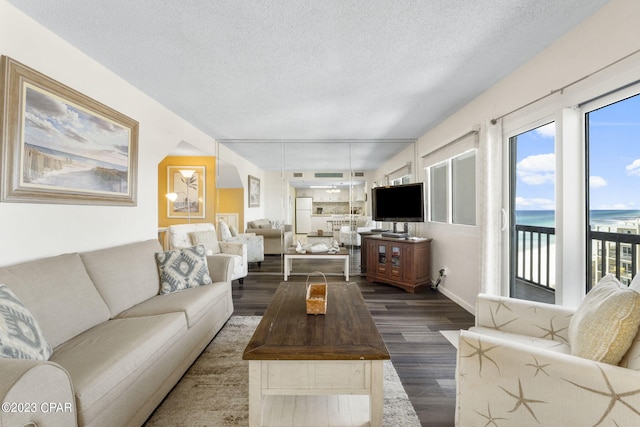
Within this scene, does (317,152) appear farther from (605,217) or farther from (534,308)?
(534,308)

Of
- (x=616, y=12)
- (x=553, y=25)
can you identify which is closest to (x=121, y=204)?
(x=553, y=25)

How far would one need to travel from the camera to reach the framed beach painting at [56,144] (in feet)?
5.56

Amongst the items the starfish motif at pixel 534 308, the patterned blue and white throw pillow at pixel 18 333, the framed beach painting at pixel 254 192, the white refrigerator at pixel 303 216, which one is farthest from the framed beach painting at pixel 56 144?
the white refrigerator at pixel 303 216

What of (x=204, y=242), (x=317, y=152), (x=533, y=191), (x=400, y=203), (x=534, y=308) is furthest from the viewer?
(x=317, y=152)

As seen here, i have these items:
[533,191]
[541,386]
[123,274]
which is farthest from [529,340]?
[123,274]

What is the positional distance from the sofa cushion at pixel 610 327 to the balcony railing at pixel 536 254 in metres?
1.77

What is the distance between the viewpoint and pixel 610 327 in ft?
3.43

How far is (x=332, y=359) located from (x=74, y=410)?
1.08 metres

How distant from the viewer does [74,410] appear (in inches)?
41.3

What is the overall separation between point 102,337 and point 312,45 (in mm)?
2441

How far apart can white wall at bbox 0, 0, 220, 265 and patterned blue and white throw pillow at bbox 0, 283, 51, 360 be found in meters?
0.73

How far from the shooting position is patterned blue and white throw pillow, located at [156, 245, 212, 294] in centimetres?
249

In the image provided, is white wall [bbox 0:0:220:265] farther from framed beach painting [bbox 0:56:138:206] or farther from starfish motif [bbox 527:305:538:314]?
starfish motif [bbox 527:305:538:314]

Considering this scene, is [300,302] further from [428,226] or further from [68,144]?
[428,226]
